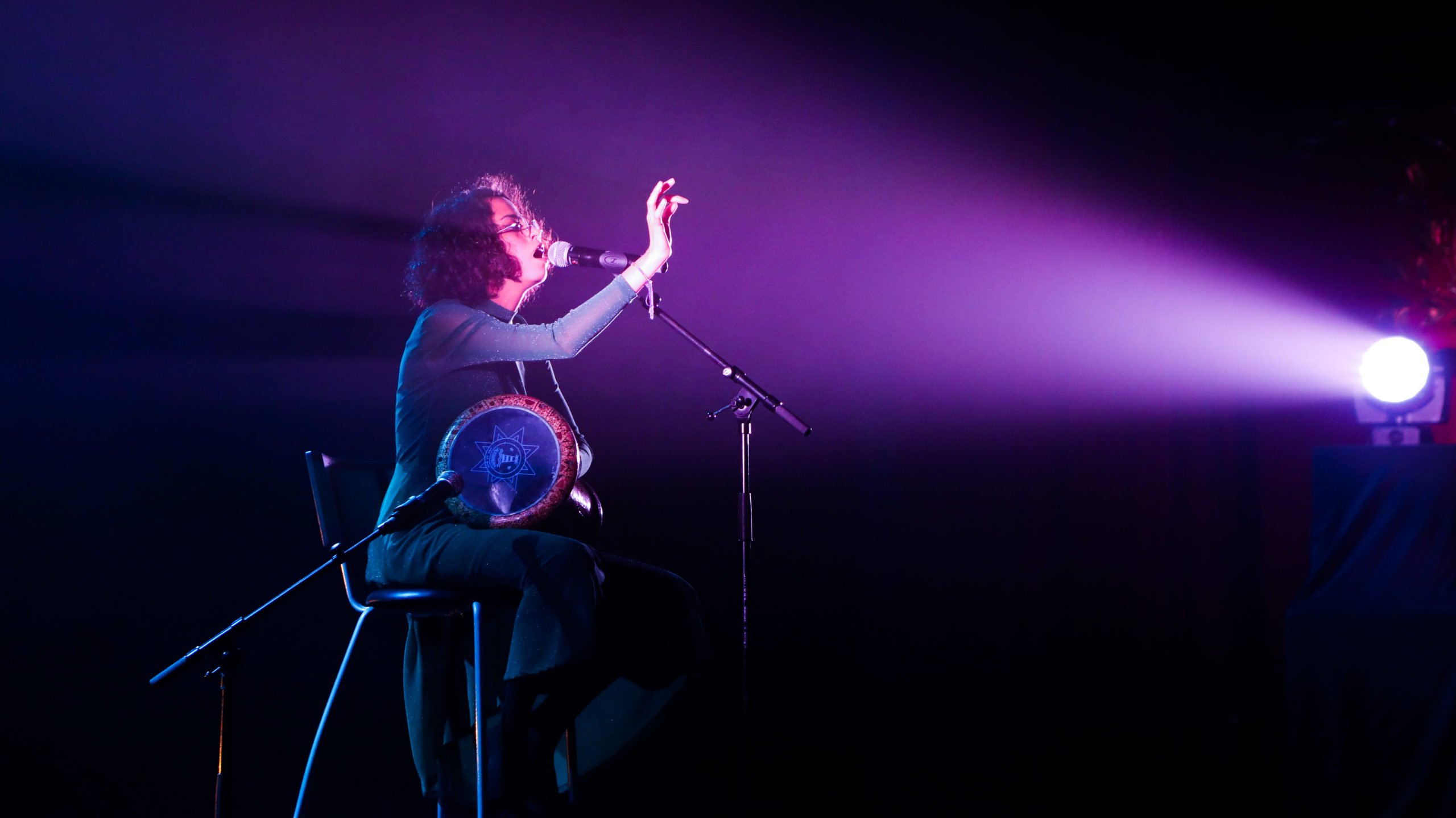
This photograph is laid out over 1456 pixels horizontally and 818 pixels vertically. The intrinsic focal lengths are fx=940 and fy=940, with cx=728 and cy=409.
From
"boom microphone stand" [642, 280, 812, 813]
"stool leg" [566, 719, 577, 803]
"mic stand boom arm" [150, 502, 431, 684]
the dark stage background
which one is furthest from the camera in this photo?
"boom microphone stand" [642, 280, 812, 813]

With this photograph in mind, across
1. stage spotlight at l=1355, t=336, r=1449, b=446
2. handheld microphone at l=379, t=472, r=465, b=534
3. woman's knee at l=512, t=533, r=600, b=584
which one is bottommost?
woman's knee at l=512, t=533, r=600, b=584

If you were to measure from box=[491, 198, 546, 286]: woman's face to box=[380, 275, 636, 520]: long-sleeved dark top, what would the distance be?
9.4 inches

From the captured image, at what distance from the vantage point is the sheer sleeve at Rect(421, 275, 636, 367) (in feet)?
7.11

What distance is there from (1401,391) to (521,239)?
260 cm

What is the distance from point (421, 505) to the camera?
1670mm

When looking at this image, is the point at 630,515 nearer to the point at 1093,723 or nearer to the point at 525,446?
the point at 525,446

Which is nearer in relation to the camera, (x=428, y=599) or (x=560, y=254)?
(x=428, y=599)

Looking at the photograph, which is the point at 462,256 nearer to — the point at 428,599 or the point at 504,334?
the point at 504,334

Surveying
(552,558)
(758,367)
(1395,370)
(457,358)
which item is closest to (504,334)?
(457,358)

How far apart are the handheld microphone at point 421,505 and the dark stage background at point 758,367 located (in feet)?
3.16

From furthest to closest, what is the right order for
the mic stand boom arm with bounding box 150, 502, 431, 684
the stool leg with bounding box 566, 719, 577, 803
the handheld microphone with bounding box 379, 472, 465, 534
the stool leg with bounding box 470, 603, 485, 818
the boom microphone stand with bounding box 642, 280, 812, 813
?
the boom microphone stand with bounding box 642, 280, 812, 813 < the stool leg with bounding box 566, 719, 577, 803 < the stool leg with bounding box 470, 603, 485, 818 < the handheld microphone with bounding box 379, 472, 465, 534 < the mic stand boom arm with bounding box 150, 502, 431, 684

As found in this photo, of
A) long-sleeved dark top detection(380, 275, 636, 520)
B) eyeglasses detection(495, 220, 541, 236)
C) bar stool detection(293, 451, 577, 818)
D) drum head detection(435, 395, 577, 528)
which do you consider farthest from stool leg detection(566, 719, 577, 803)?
eyeglasses detection(495, 220, 541, 236)

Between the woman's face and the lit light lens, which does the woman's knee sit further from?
the lit light lens

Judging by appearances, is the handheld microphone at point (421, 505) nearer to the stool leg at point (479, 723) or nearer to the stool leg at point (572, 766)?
the stool leg at point (479, 723)
